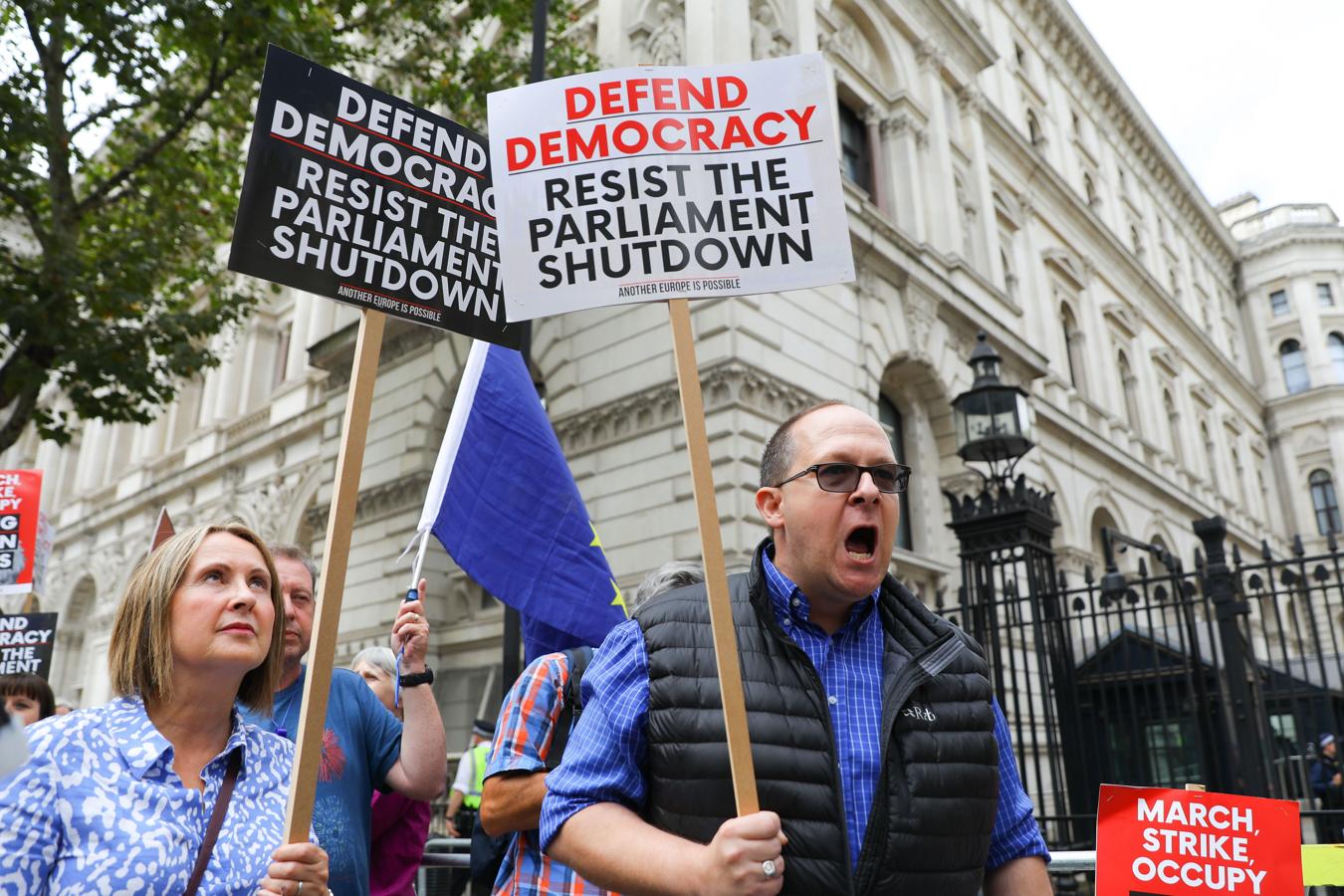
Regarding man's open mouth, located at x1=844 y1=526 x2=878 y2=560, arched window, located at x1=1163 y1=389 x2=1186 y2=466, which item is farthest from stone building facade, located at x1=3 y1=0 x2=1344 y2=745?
man's open mouth, located at x1=844 y1=526 x2=878 y2=560

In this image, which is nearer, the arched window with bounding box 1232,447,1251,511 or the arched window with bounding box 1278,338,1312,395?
the arched window with bounding box 1232,447,1251,511

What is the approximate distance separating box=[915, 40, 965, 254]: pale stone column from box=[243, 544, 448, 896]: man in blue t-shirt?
15298 mm

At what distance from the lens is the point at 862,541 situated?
6.72 feet

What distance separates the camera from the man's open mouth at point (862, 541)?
79.4 inches

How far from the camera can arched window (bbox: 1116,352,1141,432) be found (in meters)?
25.8

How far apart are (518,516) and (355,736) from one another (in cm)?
154

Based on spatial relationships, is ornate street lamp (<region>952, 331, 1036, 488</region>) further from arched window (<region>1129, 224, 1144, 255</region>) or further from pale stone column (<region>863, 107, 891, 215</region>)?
arched window (<region>1129, 224, 1144, 255</region>)

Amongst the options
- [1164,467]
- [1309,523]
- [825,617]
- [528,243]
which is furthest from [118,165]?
[1309,523]

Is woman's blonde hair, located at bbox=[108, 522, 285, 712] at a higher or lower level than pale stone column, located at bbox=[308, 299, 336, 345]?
lower

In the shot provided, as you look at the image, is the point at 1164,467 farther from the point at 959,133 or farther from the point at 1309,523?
the point at 1309,523

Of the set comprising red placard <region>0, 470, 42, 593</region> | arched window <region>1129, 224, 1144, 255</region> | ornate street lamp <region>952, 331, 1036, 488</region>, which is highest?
arched window <region>1129, 224, 1144, 255</region>

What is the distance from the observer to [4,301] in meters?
9.98

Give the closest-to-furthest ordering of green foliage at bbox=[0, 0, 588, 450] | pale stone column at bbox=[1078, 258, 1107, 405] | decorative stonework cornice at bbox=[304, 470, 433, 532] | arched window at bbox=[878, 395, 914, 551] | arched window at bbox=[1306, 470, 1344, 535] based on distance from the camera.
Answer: green foliage at bbox=[0, 0, 588, 450]
arched window at bbox=[878, 395, 914, 551]
decorative stonework cornice at bbox=[304, 470, 433, 532]
pale stone column at bbox=[1078, 258, 1107, 405]
arched window at bbox=[1306, 470, 1344, 535]

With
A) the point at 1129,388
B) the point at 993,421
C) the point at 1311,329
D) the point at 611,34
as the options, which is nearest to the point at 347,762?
the point at 993,421
